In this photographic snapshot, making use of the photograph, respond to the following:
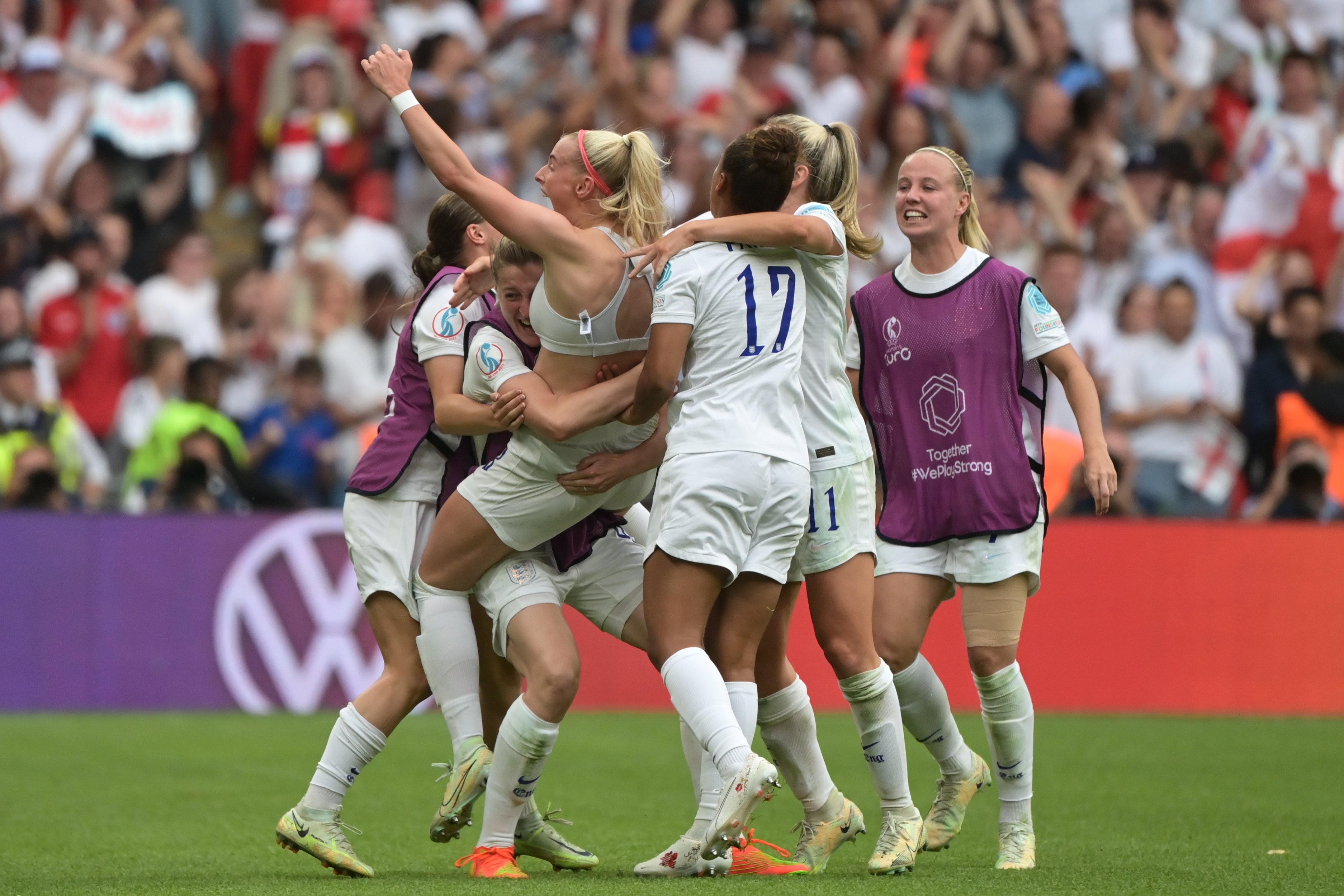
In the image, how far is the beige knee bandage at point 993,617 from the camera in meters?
5.91

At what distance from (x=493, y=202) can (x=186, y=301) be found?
869 centimetres

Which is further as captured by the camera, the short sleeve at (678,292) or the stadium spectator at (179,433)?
the stadium spectator at (179,433)

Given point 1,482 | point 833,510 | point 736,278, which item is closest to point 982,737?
point 833,510

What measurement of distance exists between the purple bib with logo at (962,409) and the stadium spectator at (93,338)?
8040 mm

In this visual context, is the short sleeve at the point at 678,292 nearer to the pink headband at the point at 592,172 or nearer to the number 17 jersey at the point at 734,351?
the number 17 jersey at the point at 734,351

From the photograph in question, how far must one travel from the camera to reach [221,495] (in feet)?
38.5

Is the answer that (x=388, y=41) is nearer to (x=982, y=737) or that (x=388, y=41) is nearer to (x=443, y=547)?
(x=982, y=737)

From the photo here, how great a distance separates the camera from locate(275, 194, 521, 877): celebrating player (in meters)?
5.79

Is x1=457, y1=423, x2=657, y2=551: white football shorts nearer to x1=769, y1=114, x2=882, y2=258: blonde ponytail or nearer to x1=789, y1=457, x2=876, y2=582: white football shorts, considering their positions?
x1=789, y1=457, x2=876, y2=582: white football shorts

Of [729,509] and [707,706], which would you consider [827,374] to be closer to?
[729,509]

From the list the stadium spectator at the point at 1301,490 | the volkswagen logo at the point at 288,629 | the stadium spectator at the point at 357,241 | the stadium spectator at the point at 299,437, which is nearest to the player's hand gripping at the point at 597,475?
the volkswagen logo at the point at 288,629

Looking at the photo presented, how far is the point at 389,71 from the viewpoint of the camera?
545 cm

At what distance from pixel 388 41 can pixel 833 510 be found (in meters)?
10.8

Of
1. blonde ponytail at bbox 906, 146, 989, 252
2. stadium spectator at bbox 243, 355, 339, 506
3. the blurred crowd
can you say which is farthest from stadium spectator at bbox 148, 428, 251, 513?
blonde ponytail at bbox 906, 146, 989, 252
